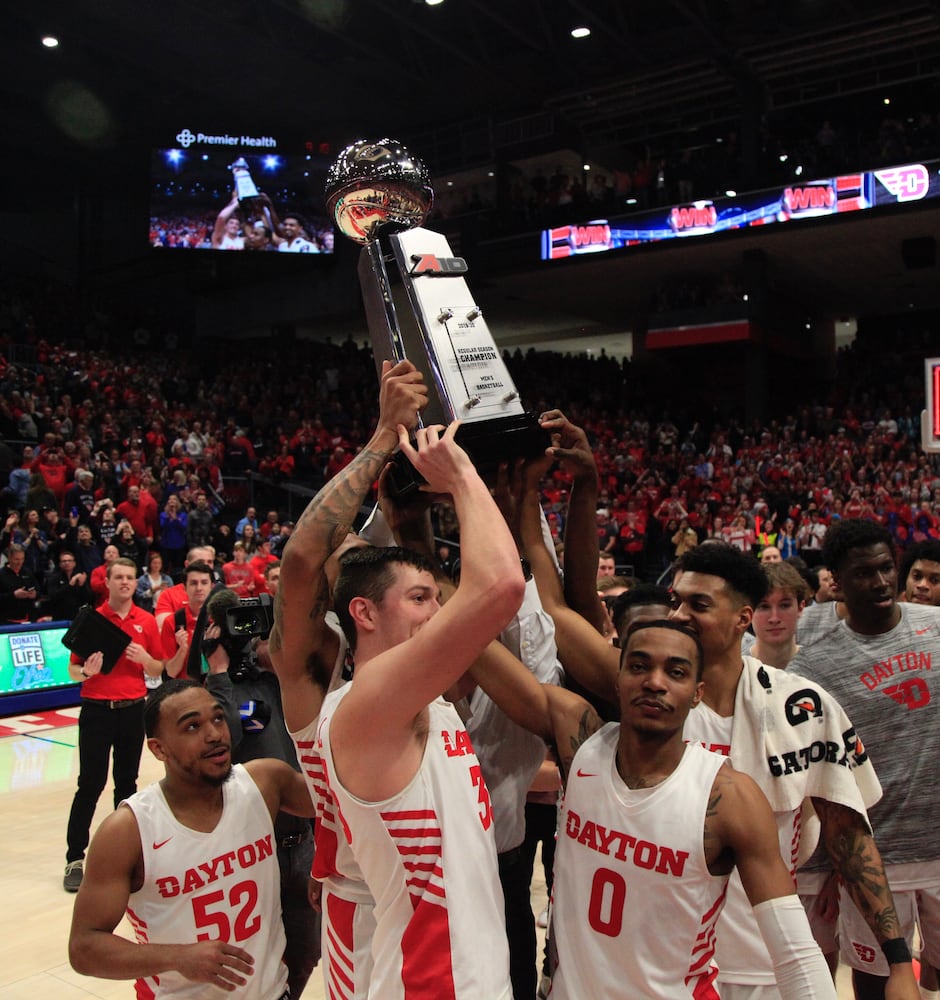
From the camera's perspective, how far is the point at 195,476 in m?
14.6

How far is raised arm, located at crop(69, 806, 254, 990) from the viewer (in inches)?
89.9

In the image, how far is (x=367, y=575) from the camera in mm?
2018

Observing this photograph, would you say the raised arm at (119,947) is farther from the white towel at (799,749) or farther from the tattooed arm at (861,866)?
the tattooed arm at (861,866)

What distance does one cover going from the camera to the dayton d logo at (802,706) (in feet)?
7.97

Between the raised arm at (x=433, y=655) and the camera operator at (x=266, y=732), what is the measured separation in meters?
1.07

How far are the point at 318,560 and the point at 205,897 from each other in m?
1.01

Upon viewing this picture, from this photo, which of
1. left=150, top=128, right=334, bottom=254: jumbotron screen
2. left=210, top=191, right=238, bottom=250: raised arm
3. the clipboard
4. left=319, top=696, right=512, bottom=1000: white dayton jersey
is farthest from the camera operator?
left=210, top=191, right=238, bottom=250: raised arm

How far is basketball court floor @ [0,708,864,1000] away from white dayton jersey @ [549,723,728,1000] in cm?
257

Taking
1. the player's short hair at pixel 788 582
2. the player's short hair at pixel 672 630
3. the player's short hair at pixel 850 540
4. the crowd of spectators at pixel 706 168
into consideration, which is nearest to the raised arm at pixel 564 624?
the player's short hair at pixel 672 630

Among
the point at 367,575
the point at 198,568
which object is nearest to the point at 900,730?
the point at 367,575

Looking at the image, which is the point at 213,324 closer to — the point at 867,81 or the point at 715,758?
the point at 867,81

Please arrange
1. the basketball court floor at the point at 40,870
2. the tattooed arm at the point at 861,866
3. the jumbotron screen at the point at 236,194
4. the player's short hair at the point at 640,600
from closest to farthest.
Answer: the tattooed arm at the point at 861,866 < the player's short hair at the point at 640,600 < the basketball court floor at the point at 40,870 < the jumbotron screen at the point at 236,194

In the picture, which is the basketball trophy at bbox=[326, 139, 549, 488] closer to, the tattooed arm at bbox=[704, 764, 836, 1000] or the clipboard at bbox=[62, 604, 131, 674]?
the tattooed arm at bbox=[704, 764, 836, 1000]

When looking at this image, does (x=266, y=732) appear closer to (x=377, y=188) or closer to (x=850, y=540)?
(x=377, y=188)
